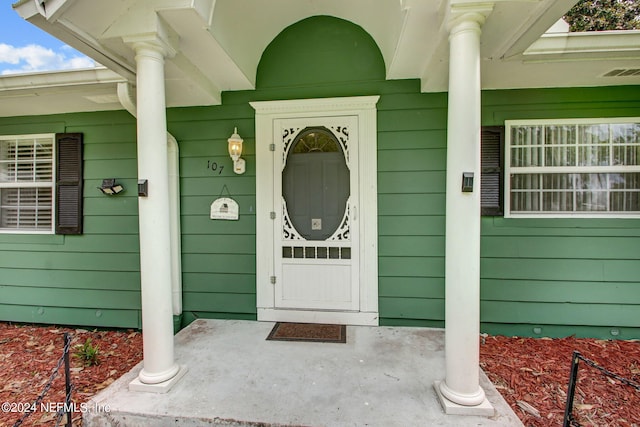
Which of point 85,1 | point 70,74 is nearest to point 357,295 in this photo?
point 85,1

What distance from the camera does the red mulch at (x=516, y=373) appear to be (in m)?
1.96

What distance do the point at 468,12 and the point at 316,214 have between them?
196 centimetres

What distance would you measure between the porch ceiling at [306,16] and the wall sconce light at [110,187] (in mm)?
1072

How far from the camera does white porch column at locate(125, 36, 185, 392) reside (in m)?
1.92

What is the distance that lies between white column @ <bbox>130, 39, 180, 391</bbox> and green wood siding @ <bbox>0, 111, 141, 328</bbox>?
5.12ft

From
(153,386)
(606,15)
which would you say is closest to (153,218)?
(153,386)

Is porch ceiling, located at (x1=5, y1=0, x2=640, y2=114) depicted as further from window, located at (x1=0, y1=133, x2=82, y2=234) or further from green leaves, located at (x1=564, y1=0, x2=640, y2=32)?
green leaves, located at (x1=564, y1=0, x2=640, y2=32)

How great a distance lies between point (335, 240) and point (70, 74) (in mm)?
2874

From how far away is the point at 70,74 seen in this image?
2.65 m

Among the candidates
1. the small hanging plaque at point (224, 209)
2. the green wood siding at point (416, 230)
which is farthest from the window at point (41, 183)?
the small hanging plaque at point (224, 209)

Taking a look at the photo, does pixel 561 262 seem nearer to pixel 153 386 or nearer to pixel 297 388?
pixel 297 388

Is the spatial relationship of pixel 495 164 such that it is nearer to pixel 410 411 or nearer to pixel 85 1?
pixel 410 411

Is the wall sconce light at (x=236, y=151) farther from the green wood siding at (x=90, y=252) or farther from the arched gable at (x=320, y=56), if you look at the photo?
the green wood siding at (x=90, y=252)

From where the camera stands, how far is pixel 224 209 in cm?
309
